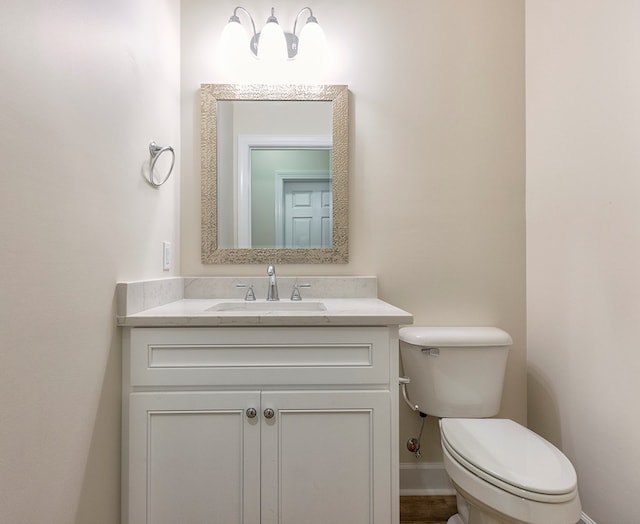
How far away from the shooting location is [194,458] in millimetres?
1045

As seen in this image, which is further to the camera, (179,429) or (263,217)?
(263,217)

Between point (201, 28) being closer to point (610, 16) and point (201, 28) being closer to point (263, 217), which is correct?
point (263, 217)

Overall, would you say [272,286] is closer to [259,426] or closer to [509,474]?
[259,426]

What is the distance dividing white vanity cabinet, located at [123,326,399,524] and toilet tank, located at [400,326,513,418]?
0.38 metres

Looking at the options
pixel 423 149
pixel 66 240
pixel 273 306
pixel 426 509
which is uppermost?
pixel 423 149

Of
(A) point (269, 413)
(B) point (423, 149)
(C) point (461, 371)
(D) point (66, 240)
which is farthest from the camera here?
(B) point (423, 149)

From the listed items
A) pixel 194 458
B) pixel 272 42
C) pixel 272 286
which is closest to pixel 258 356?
pixel 194 458

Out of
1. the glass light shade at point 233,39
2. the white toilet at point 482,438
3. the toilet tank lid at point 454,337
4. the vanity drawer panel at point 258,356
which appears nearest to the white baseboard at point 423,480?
the white toilet at point 482,438

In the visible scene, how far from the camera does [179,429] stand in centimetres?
105

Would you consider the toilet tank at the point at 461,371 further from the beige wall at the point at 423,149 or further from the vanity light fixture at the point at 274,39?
the vanity light fixture at the point at 274,39

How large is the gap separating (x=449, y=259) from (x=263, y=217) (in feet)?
2.87

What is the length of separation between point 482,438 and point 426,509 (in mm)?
597

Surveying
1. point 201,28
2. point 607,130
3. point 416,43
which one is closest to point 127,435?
point 201,28

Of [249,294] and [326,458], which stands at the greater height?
[249,294]
